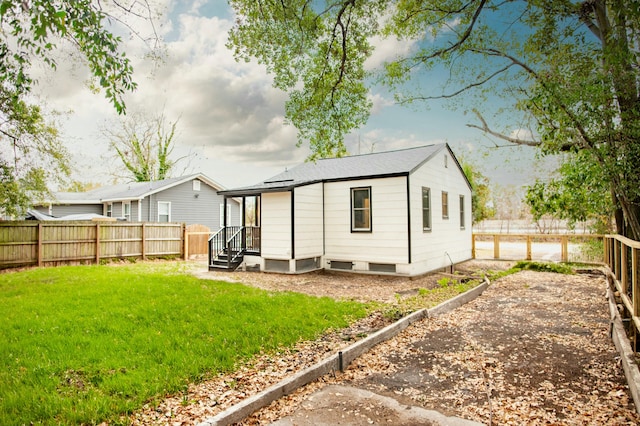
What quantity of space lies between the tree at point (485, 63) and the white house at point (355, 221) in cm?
287

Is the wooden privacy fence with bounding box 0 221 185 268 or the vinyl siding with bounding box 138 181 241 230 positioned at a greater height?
the vinyl siding with bounding box 138 181 241 230

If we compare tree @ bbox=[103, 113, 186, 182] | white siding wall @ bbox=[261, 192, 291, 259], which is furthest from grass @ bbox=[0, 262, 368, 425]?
tree @ bbox=[103, 113, 186, 182]

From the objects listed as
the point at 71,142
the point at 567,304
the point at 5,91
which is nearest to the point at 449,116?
the point at 567,304

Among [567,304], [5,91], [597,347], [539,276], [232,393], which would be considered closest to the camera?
[232,393]

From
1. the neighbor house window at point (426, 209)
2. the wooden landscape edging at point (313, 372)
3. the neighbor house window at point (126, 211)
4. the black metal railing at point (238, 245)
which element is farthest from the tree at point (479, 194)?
the neighbor house window at point (126, 211)

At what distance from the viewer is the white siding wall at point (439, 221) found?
1188 centimetres

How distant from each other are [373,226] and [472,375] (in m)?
7.99

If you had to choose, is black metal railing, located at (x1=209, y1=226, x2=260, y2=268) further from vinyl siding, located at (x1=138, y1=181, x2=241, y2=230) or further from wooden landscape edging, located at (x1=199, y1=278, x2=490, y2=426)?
vinyl siding, located at (x1=138, y1=181, x2=241, y2=230)

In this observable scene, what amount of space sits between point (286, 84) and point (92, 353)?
6.38 meters

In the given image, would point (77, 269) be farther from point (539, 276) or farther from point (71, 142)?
point (539, 276)

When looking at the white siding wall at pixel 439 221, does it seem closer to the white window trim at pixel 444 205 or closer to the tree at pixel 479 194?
the white window trim at pixel 444 205

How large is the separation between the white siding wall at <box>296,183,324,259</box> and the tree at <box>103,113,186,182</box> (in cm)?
2439

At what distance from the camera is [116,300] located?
23.4 ft

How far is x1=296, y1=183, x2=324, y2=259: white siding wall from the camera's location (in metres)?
12.2
